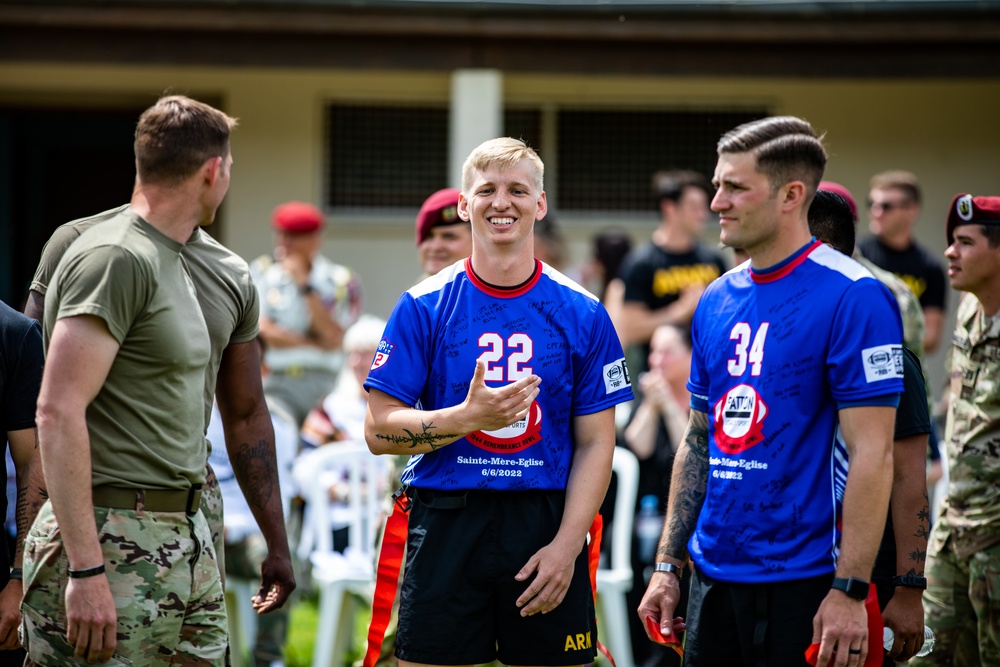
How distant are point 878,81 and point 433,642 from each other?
23.5ft

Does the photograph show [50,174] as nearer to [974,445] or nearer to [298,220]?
[298,220]

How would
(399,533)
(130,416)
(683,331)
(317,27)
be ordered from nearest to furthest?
1. (130,416)
2. (399,533)
3. (683,331)
4. (317,27)

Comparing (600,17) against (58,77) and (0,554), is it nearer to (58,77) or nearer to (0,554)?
(58,77)

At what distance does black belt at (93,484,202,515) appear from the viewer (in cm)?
320

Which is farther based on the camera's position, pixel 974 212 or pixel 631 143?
pixel 631 143

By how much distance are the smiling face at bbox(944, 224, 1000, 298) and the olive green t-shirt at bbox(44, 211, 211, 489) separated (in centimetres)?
285

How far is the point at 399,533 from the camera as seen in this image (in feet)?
11.5

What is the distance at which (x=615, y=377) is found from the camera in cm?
347

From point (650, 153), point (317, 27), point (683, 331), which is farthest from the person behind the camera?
point (650, 153)

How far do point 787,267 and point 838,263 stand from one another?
0.45 feet

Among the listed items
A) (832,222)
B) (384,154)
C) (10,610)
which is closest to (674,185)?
(384,154)


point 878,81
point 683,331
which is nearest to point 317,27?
point 683,331

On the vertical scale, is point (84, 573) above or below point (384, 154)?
below

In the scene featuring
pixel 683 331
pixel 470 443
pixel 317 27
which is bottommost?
pixel 470 443
